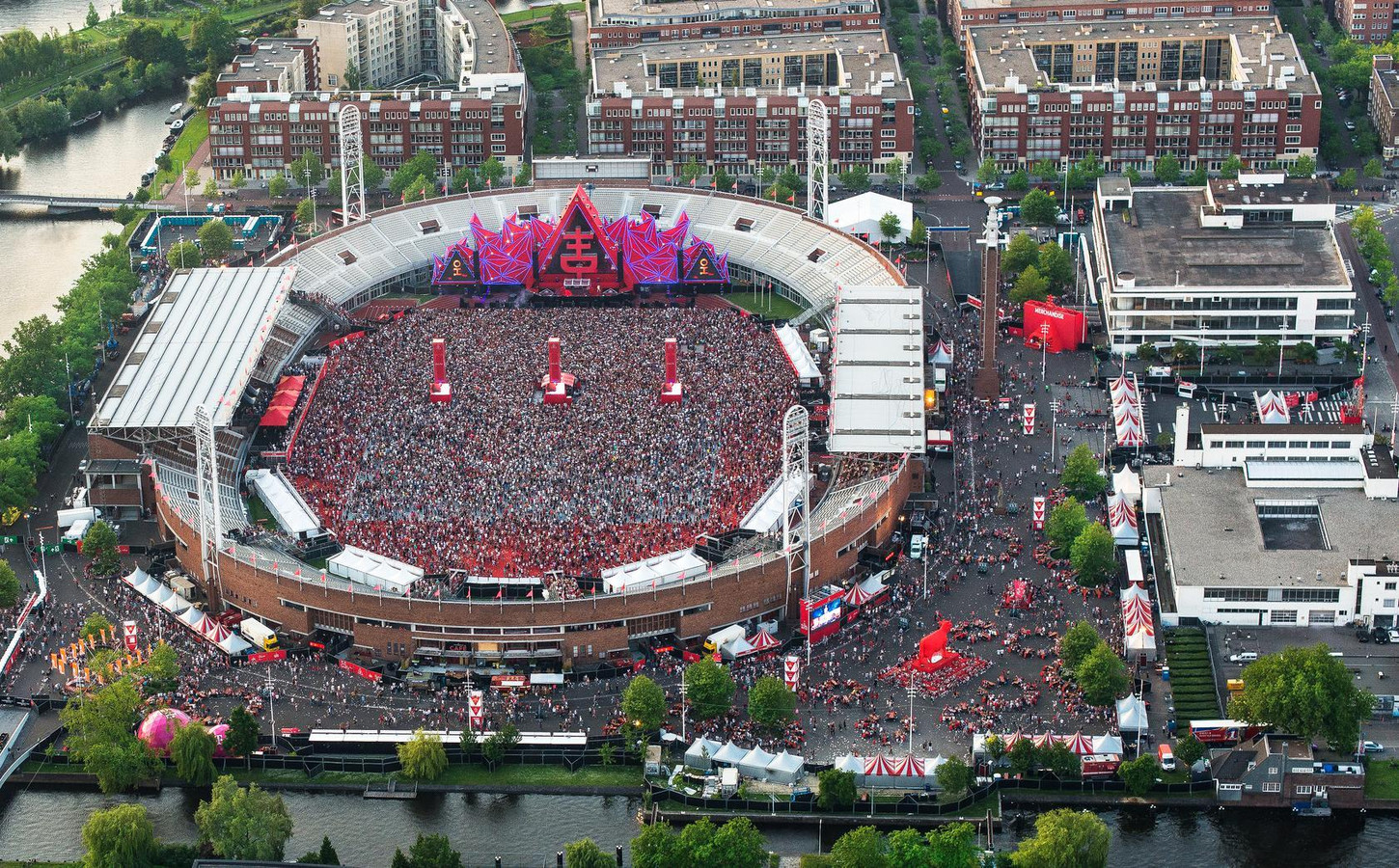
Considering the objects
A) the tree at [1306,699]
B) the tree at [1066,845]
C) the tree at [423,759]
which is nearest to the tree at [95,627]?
the tree at [423,759]

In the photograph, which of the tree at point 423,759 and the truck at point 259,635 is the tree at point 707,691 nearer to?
the tree at point 423,759

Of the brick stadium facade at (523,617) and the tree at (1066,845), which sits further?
the brick stadium facade at (523,617)

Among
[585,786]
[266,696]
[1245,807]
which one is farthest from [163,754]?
[1245,807]

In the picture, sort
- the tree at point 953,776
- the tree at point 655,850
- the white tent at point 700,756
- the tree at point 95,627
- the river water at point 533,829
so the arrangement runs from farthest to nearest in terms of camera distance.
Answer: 1. the tree at point 95,627
2. the white tent at point 700,756
3. the tree at point 953,776
4. the river water at point 533,829
5. the tree at point 655,850

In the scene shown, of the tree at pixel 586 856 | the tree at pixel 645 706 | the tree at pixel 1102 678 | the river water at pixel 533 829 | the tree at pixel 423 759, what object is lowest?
the tree at pixel 586 856

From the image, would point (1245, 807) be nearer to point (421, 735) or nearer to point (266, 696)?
point (421, 735)

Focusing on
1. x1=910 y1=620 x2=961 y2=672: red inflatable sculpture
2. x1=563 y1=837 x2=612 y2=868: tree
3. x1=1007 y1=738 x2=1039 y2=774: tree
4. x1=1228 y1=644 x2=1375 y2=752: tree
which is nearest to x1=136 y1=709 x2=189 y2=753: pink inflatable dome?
x1=563 y1=837 x2=612 y2=868: tree
